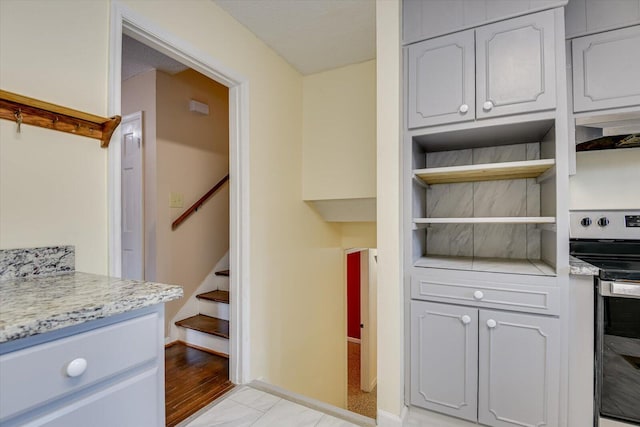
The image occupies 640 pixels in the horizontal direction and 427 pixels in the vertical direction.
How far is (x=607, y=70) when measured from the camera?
1.58 metres

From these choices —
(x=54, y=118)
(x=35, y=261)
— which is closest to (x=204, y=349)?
(x=35, y=261)

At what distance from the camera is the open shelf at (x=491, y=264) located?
5.15ft

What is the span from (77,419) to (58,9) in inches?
57.7

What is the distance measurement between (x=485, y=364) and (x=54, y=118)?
2225 millimetres

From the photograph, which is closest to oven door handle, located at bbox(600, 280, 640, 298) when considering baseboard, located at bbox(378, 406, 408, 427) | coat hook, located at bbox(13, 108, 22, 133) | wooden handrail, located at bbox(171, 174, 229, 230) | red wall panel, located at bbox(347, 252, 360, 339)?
baseboard, located at bbox(378, 406, 408, 427)

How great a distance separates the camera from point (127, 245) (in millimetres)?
2865

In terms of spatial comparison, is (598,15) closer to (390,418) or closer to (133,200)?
(390,418)

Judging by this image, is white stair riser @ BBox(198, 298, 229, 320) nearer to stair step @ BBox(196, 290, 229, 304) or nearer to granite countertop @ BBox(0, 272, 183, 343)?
stair step @ BBox(196, 290, 229, 304)

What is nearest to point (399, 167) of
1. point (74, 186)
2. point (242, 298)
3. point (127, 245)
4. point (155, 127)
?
point (242, 298)

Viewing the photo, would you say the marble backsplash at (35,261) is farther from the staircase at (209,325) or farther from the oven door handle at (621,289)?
the oven door handle at (621,289)

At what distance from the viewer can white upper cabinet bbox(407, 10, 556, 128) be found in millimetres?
1513

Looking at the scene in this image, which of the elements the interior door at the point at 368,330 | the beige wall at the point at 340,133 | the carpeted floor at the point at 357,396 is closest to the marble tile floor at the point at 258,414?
the beige wall at the point at 340,133

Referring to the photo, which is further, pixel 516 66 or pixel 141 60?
pixel 141 60

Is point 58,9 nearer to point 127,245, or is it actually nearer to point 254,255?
point 254,255
